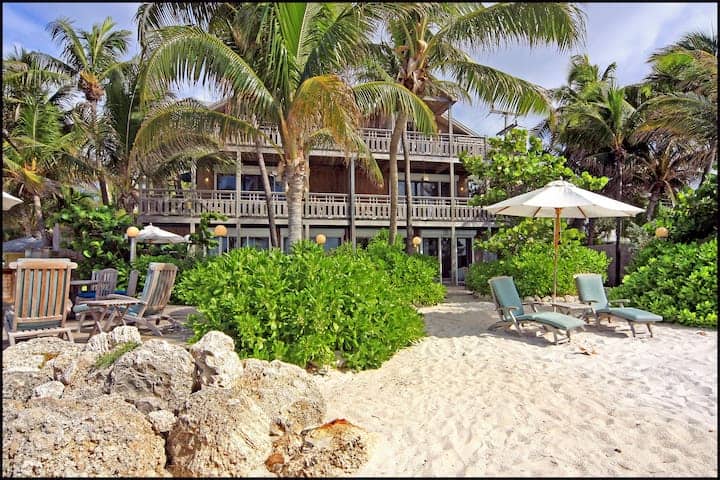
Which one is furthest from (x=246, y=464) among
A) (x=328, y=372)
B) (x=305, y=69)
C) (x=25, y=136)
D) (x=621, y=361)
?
(x=25, y=136)

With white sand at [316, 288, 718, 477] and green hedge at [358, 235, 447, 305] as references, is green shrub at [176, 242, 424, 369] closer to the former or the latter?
white sand at [316, 288, 718, 477]

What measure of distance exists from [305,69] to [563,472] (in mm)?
6422

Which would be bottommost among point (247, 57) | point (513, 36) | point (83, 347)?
point (83, 347)

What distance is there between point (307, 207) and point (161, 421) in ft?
46.3

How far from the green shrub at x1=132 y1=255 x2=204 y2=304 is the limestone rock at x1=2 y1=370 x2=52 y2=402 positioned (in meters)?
7.43

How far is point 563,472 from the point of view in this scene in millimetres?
2861

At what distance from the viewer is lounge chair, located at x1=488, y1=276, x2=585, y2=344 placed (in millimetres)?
6422

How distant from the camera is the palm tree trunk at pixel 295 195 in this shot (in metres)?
7.41

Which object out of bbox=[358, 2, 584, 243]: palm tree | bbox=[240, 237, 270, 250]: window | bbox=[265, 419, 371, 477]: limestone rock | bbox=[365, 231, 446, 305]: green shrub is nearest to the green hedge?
bbox=[365, 231, 446, 305]: green shrub

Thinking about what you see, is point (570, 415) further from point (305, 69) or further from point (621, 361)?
point (305, 69)

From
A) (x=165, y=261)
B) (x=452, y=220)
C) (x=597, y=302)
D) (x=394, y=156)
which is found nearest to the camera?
(x=597, y=302)

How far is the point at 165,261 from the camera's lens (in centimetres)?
1248

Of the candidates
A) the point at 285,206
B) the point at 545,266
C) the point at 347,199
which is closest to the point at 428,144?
the point at 347,199

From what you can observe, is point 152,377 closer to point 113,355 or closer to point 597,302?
point 113,355
